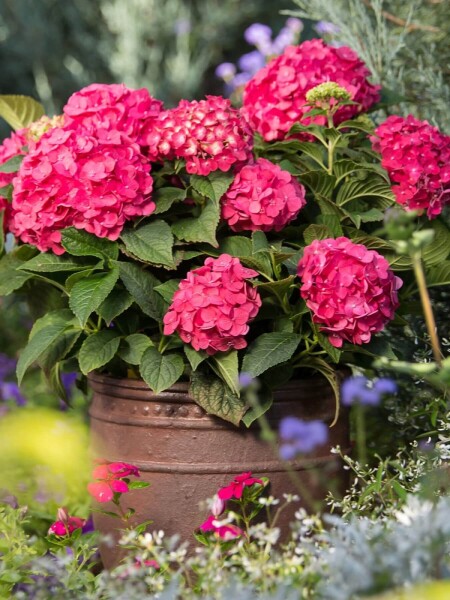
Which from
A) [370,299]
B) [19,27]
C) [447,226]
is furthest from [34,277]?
[19,27]

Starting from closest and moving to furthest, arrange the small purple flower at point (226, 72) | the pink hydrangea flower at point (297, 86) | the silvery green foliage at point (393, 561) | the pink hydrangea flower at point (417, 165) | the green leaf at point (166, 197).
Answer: the silvery green foliage at point (393, 561), the green leaf at point (166, 197), the pink hydrangea flower at point (417, 165), the pink hydrangea flower at point (297, 86), the small purple flower at point (226, 72)

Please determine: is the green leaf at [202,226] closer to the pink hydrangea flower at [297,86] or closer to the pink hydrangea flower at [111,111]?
the pink hydrangea flower at [111,111]

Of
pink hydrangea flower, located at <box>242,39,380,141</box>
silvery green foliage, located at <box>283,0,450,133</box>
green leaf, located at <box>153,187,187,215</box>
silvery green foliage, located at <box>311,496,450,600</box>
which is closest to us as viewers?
silvery green foliage, located at <box>311,496,450,600</box>

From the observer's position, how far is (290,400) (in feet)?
6.27

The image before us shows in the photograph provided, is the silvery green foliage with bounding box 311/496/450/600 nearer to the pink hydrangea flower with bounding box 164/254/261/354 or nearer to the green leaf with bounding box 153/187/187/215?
the pink hydrangea flower with bounding box 164/254/261/354

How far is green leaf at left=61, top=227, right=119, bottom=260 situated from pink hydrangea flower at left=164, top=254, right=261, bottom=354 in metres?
0.21

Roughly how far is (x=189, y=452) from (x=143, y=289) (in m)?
0.36

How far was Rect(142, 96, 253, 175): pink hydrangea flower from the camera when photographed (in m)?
1.89

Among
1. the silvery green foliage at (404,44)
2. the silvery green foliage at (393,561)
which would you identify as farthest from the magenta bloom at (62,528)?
the silvery green foliage at (404,44)

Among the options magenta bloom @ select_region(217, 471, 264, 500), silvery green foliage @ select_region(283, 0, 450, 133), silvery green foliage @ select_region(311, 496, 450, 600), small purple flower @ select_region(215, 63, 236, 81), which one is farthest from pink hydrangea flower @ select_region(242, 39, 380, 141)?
small purple flower @ select_region(215, 63, 236, 81)

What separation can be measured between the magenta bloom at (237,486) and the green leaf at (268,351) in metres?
0.21

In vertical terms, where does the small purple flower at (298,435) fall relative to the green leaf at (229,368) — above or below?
below

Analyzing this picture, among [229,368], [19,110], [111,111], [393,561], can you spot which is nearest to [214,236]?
[229,368]

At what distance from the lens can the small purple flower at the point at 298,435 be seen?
1838 millimetres
